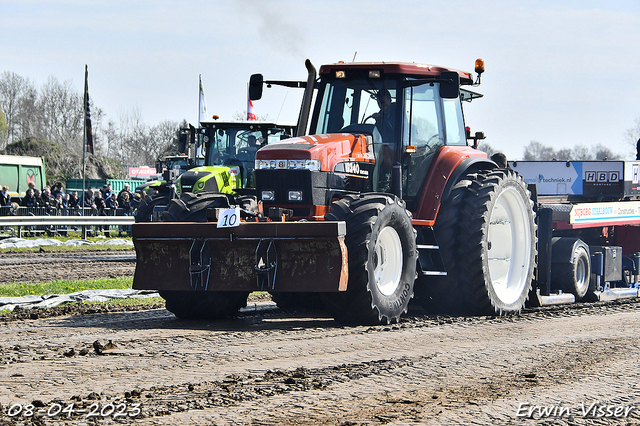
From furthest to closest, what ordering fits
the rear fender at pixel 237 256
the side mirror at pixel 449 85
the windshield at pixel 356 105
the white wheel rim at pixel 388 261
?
the windshield at pixel 356 105
the side mirror at pixel 449 85
the white wheel rim at pixel 388 261
the rear fender at pixel 237 256

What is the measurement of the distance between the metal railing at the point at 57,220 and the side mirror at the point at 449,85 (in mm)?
15177

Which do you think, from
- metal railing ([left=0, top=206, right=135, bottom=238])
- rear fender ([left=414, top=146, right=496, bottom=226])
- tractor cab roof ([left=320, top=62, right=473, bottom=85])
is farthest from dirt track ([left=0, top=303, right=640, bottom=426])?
metal railing ([left=0, top=206, right=135, bottom=238])

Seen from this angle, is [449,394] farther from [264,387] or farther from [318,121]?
[318,121]

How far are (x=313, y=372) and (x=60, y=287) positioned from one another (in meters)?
7.53

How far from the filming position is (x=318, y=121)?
9.70 meters

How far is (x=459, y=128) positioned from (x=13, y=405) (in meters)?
7.08

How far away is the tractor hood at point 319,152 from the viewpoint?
862 centimetres

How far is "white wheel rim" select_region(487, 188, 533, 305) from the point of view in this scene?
10.4 m

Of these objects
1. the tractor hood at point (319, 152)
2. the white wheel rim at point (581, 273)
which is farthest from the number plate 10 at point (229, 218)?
the white wheel rim at point (581, 273)

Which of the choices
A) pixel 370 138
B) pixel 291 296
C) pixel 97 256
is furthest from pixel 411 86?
pixel 97 256

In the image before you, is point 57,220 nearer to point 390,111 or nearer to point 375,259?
point 390,111

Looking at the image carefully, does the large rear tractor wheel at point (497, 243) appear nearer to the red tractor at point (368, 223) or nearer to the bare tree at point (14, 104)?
the red tractor at point (368, 223)

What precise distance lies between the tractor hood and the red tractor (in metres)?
0.02

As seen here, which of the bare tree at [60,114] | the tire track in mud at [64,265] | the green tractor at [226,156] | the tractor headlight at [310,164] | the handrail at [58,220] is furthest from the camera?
the bare tree at [60,114]
